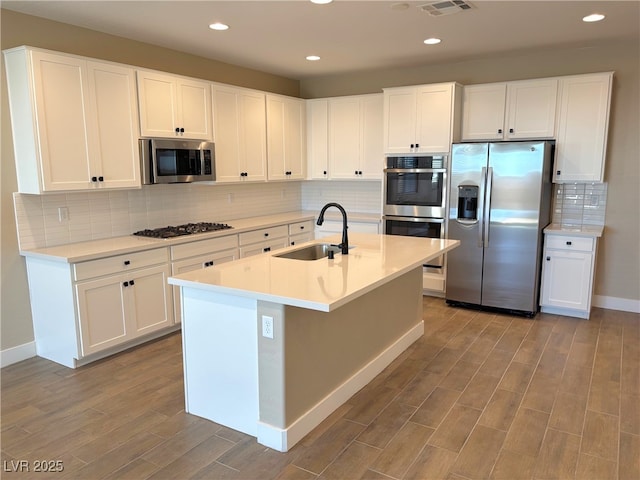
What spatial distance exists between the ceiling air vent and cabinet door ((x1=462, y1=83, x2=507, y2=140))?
1614mm

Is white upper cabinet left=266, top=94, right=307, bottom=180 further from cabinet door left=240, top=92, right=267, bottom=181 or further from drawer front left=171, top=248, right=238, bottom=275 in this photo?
drawer front left=171, top=248, right=238, bottom=275

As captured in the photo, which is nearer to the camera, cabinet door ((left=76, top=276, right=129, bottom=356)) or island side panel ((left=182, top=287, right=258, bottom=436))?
island side panel ((left=182, top=287, right=258, bottom=436))

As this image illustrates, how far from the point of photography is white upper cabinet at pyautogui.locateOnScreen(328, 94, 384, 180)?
5.63 metres

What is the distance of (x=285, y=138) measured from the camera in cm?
572

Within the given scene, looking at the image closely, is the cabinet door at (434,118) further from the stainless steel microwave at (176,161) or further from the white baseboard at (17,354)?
the white baseboard at (17,354)

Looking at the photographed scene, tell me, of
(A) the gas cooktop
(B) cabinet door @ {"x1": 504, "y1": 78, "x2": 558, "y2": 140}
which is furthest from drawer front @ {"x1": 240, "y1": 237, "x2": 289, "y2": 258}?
(B) cabinet door @ {"x1": 504, "y1": 78, "x2": 558, "y2": 140}

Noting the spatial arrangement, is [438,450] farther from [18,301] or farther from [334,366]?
[18,301]

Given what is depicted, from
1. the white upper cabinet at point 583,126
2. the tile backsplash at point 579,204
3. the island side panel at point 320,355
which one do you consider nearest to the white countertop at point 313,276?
the island side panel at point 320,355

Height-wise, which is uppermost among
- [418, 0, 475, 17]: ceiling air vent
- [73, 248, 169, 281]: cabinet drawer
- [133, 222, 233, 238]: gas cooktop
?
[418, 0, 475, 17]: ceiling air vent

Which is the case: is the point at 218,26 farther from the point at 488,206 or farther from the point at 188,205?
the point at 488,206

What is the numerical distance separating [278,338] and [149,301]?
192 centimetres

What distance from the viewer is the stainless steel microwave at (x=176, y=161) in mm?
3996

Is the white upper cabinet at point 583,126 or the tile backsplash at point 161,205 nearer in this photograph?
the tile backsplash at point 161,205

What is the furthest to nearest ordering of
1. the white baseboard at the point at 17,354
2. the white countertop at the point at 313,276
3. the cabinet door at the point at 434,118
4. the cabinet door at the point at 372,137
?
1. the cabinet door at the point at 372,137
2. the cabinet door at the point at 434,118
3. the white baseboard at the point at 17,354
4. the white countertop at the point at 313,276
